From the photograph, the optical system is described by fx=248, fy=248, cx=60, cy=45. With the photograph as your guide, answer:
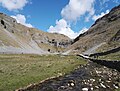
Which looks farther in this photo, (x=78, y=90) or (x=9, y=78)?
(x=9, y=78)

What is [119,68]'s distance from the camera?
50.1m

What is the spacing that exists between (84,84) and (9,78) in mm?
10850

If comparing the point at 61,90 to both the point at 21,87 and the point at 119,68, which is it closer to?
the point at 21,87

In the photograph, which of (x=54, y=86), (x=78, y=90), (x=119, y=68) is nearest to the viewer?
(x=78, y=90)

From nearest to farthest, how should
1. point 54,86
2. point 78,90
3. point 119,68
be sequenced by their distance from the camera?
point 78,90, point 54,86, point 119,68

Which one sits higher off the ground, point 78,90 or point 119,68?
point 119,68

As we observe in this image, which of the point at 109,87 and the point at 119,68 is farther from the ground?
the point at 119,68

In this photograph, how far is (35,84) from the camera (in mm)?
35344

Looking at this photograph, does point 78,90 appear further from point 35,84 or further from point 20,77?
point 20,77

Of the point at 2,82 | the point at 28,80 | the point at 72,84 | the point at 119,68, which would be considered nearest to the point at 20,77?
the point at 28,80

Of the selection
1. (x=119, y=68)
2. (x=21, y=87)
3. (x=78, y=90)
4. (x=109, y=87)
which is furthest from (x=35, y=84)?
(x=119, y=68)

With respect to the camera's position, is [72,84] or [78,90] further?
[72,84]

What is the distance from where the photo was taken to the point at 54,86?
115 feet

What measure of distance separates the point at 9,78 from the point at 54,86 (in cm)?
659
